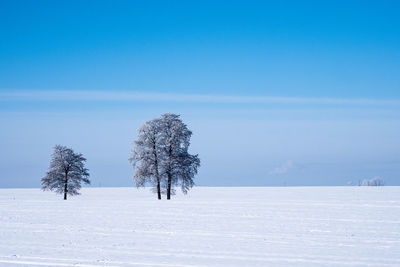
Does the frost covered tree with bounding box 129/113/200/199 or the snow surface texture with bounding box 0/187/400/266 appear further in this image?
the frost covered tree with bounding box 129/113/200/199

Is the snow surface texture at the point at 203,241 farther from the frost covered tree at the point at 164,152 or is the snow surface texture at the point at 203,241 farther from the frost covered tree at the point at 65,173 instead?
the frost covered tree at the point at 65,173

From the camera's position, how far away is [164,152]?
54031 mm

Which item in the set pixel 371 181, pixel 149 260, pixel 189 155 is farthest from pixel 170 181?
pixel 371 181

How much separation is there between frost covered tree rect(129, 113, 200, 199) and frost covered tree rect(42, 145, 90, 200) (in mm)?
13074

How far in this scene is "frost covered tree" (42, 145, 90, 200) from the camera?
Result: 6116 centimetres

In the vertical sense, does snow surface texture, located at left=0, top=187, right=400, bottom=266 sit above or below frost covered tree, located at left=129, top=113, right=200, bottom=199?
below

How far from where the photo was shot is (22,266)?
13672 millimetres

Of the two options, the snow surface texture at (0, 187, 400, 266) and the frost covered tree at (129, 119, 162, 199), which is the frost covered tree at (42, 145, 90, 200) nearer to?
the frost covered tree at (129, 119, 162, 199)

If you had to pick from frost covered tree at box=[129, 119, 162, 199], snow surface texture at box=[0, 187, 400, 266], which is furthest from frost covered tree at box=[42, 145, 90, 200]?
snow surface texture at box=[0, 187, 400, 266]

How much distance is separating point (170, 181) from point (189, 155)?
4192mm

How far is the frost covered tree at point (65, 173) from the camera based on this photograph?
201 ft

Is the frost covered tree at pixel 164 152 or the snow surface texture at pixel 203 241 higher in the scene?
the frost covered tree at pixel 164 152

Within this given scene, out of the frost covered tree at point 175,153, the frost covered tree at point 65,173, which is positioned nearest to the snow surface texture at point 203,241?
the frost covered tree at point 175,153

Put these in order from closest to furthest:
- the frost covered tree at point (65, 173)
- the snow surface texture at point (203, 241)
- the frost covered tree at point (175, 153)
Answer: the snow surface texture at point (203, 241) < the frost covered tree at point (175, 153) < the frost covered tree at point (65, 173)
